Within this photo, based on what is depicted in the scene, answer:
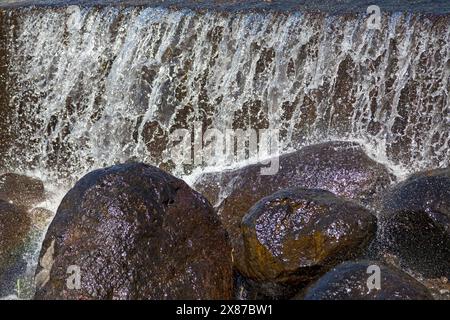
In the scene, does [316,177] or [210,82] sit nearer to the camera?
[316,177]

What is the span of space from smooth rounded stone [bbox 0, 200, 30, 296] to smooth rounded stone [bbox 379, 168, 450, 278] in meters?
3.57

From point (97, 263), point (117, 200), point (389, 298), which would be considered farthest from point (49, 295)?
point (389, 298)

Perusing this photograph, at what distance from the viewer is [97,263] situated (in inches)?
231

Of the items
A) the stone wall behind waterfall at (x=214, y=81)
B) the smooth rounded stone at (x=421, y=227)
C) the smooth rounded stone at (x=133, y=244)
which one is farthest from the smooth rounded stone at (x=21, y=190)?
the smooth rounded stone at (x=421, y=227)

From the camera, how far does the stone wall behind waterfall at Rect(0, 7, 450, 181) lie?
30.7ft

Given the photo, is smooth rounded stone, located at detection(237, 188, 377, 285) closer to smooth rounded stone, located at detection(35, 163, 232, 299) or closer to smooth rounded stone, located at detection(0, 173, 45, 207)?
smooth rounded stone, located at detection(35, 163, 232, 299)

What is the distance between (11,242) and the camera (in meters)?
8.57

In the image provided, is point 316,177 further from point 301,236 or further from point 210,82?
point 210,82

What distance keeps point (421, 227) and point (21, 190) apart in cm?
582

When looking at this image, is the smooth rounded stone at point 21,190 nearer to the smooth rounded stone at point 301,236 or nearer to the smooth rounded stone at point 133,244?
the smooth rounded stone at point 133,244

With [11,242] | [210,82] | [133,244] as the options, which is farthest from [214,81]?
[133,244]

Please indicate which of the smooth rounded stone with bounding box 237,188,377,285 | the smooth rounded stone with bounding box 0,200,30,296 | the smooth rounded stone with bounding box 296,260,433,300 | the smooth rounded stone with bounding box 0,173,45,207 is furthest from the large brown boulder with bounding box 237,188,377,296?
the smooth rounded stone with bounding box 0,173,45,207
